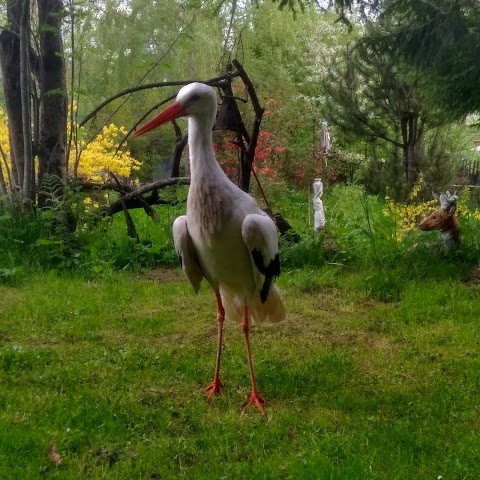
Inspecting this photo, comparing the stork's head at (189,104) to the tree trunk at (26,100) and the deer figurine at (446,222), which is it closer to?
the deer figurine at (446,222)

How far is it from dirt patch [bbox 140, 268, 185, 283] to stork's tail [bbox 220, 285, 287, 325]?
2615 millimetres

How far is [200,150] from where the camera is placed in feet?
12.9

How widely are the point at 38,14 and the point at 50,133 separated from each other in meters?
1.39

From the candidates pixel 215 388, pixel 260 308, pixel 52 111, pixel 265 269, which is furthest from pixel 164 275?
pixel 265 269

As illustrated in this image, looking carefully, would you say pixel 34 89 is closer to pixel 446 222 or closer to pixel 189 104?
pixel 189 104

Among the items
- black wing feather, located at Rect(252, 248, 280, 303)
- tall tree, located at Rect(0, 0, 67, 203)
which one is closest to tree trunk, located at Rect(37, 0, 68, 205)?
tall tree, located at Rect(0, 0, 67, 203)

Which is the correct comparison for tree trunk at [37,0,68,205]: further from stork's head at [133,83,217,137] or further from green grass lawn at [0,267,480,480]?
stork's head at [133,83,217,137]

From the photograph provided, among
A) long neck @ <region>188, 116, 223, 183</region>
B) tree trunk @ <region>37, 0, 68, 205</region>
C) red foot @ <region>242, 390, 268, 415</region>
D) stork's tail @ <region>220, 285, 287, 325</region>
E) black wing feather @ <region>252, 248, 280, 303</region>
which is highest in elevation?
tree trunk @ <region>37, 0, 68, 205</region>

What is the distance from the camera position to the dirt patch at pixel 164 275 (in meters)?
7.22

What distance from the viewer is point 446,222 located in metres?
7.11

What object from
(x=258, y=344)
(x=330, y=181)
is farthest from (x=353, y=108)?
(x=258, y=344)

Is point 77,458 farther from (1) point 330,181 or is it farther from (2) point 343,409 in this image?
(1) point 330,181

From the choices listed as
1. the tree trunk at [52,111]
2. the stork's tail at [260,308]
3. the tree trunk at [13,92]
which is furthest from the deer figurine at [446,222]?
the tree trunk at [13,92]

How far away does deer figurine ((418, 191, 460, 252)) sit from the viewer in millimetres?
7031
